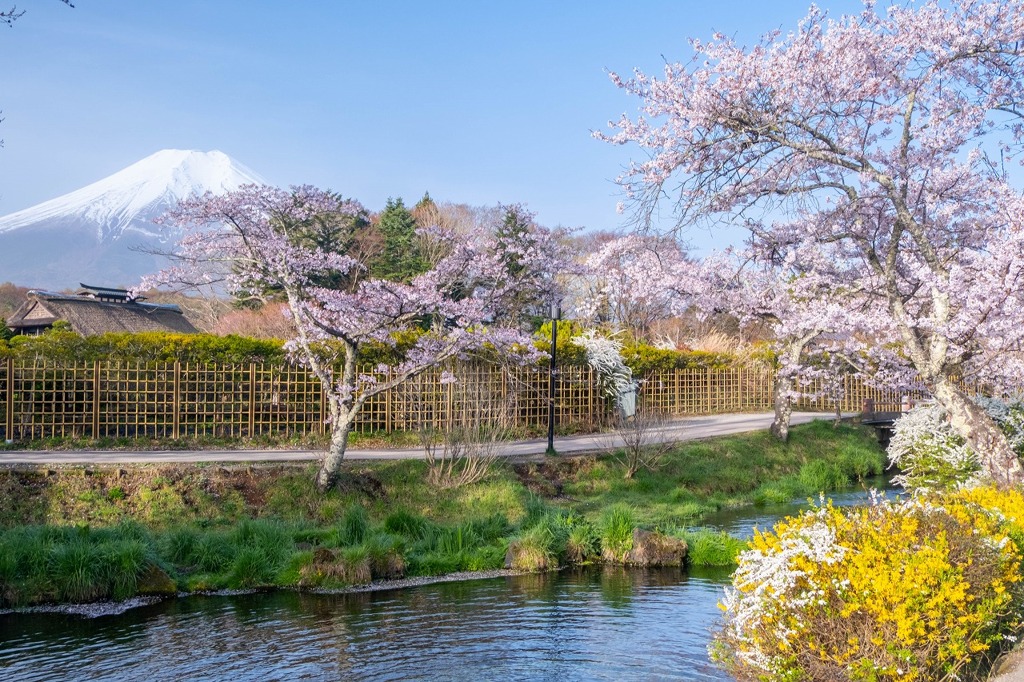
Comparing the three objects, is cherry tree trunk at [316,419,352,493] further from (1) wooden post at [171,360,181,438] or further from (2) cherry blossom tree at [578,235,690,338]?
(2) cherry blossom tree at [578,235,690,338]

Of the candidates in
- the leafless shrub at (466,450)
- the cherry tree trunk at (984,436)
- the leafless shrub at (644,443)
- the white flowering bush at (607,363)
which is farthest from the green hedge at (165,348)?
the cherry tree trunk at (984,436)

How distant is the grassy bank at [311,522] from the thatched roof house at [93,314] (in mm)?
16797

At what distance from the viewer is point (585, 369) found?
878 inches

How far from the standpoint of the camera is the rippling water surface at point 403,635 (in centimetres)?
730

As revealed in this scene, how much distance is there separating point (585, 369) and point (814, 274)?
10.1 meters

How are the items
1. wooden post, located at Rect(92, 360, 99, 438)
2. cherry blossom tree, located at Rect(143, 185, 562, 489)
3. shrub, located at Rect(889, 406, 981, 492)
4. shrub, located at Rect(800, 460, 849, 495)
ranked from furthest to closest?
shrub, located at Rect(800, 460, 849, 495), wooden post, located at Rect(92, 360, 99, 438), cherry blossom tree, located at Rect(143, 185, 562, 489), shrub, located at Rect(889, 406, 981, 492)

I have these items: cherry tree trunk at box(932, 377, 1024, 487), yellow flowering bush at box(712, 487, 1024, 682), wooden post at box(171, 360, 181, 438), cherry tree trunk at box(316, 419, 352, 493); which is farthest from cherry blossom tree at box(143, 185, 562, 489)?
yellow flowering bush at box(712, 487, 1024, 682)

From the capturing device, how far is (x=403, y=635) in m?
8.30

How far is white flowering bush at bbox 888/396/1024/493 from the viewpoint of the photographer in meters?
13.3

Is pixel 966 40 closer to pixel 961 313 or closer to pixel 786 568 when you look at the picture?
pixel 961 313

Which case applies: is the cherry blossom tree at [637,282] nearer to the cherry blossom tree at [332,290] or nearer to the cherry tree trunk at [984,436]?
the cherry blossom tree at [332,290]

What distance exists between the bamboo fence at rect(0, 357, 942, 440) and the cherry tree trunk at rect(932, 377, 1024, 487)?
751 centimetres

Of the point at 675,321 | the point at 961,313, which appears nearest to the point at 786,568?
the point at 961,313

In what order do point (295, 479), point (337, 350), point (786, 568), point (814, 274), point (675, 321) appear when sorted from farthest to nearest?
point (675, 321) < point (337, 350) < point (295, 479) < point (814, 274) < point (786, 568)
